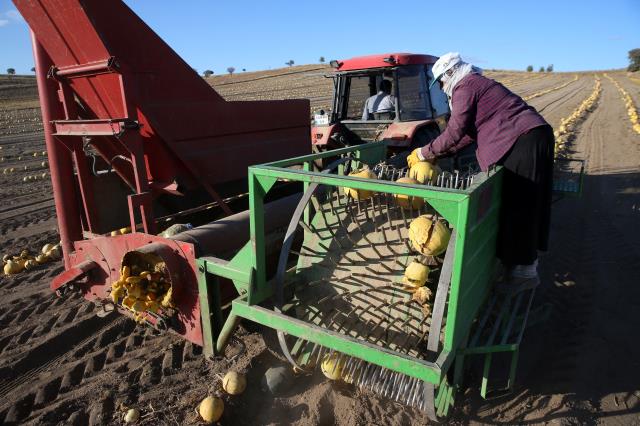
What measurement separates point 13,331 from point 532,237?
4.51m

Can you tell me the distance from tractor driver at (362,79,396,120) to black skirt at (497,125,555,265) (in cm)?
340

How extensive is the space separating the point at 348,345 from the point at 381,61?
4797 millimetres

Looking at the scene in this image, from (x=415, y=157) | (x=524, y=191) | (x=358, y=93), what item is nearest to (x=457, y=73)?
Answer: (x=415, y=157)

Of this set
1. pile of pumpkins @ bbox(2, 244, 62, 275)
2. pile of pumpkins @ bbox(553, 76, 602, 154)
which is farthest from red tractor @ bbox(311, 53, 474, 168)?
pile of pumpkins @ bbox(553, 76, 602, 154)

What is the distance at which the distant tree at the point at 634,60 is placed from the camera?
62.4 metres

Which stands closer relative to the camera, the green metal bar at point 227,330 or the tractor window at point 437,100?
the green metal bar at point 227,330

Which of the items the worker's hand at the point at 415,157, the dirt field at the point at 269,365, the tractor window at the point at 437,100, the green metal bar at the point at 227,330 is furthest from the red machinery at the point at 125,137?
the tractor window at the point at 437,100

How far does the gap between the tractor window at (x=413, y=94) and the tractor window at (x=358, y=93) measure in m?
0.79

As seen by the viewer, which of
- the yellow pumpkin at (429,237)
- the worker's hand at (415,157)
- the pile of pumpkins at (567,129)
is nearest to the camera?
the yellow pumpkin at (429,237)

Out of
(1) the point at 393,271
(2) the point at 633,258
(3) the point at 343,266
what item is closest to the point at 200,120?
(3) the point at 343,266

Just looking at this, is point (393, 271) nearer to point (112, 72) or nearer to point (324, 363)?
point (324, 363)

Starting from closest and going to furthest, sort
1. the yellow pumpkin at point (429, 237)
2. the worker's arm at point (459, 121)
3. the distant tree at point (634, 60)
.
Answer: the yellow pumpkin at point (429, 237)
the worker's arm at point (459, 121)
the distant tree at point (634, 60)

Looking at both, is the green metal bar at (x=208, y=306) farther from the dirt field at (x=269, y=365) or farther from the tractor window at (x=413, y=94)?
the tractor window at (x=413, y=94)

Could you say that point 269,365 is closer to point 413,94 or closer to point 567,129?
point 413,94
